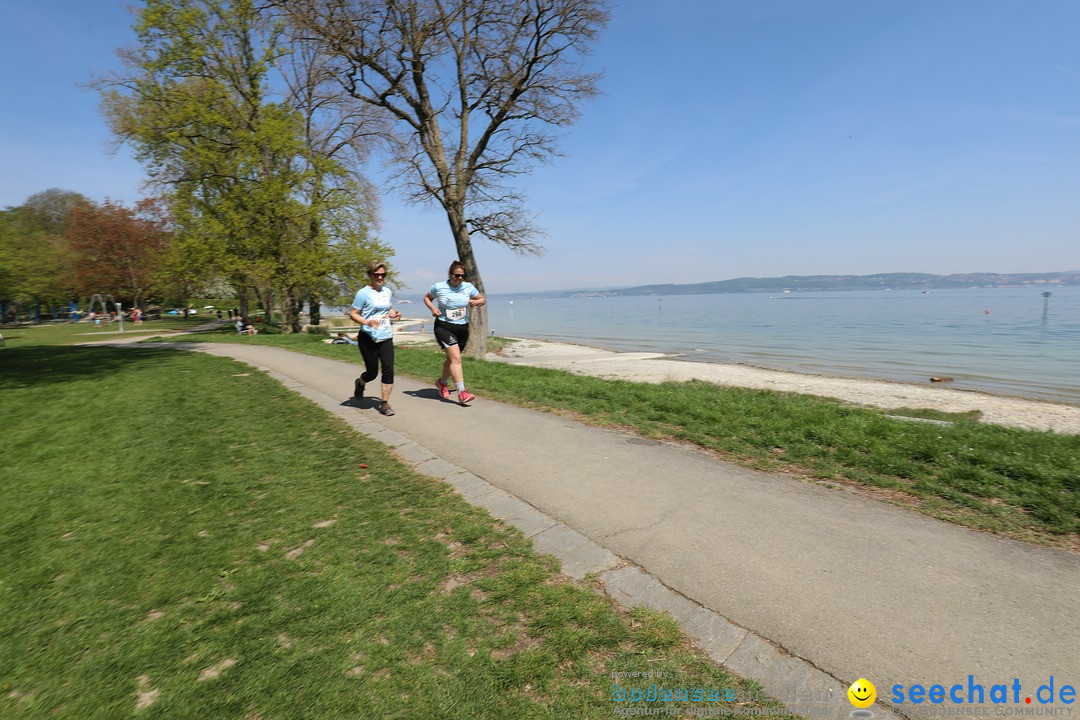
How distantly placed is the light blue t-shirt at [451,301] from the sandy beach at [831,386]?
8.44 m

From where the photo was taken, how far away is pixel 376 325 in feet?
23.5

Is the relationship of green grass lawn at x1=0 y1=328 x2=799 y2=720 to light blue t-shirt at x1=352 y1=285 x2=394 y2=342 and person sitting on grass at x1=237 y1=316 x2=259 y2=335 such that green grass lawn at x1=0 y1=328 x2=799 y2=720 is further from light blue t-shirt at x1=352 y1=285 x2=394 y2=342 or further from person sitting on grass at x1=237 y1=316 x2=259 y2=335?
person sitting on grass at x1=237 y1=316 x2=259 y2=335

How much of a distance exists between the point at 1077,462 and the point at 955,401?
10265 millimetres

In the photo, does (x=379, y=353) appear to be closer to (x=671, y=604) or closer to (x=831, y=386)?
(x=671, y=604)

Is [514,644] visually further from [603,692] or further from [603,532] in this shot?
[603,532]

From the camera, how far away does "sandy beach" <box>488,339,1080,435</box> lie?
10984mm

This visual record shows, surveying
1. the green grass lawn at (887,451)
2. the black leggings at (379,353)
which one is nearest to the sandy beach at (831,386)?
the green grass lawn at (887,451)

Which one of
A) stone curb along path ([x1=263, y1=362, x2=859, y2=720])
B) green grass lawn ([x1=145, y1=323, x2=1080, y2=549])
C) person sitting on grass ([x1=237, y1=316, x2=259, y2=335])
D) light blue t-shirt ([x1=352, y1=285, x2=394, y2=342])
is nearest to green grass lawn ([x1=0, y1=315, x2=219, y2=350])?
person sitting on grass ([x1=237, y1=316, x2=259, y2=335])

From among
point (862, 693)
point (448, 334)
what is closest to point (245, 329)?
point (448, 334)

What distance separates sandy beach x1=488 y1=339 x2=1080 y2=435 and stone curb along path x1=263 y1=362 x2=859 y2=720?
7789mm

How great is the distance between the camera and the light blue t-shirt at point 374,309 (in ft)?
23.5

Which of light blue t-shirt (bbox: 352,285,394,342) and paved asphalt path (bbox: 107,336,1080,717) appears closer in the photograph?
paved asphalt path (bbox: 107,336,1080,717)

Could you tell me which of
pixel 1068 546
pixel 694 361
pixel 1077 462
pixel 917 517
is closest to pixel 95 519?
pixel 917 517
